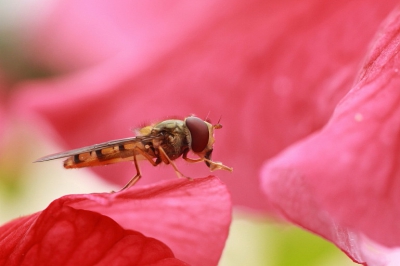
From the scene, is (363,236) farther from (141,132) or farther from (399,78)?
(141,132)

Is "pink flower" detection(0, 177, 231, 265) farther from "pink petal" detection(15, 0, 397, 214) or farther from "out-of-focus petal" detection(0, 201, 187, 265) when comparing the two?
"pink petal" detection(15, 0, 397, 214)

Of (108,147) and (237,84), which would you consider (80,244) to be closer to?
(108,147)

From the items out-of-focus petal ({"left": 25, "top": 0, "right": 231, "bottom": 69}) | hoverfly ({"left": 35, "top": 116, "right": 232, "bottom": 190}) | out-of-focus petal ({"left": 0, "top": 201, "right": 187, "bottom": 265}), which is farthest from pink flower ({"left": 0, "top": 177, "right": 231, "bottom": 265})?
out-of-focus petal ({"left": 25, "top": 0, "right": 231, "bottom": 69})

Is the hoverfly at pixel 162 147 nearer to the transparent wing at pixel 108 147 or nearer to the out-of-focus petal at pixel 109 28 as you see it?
the transparent wing at pixel 108 147

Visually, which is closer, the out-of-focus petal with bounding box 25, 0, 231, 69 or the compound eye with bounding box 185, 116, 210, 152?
the compound eye with bounding box 185, 116, 210, 152

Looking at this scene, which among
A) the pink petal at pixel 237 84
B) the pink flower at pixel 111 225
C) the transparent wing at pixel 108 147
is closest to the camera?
the pink flower at pixel 111 225

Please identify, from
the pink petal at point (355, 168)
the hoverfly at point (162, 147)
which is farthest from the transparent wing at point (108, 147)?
the pink petal at point (355, 168)
